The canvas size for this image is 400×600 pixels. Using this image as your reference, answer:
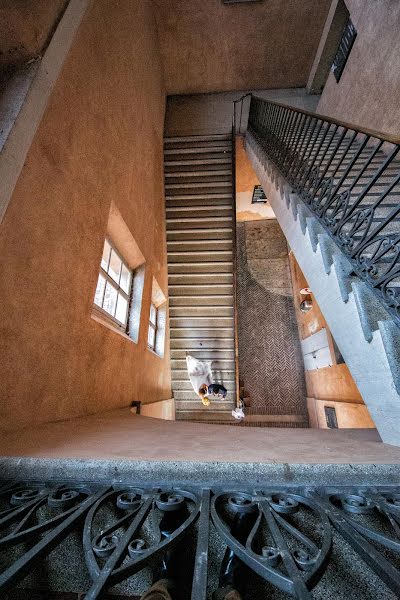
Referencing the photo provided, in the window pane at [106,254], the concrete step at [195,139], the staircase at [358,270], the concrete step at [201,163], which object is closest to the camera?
the staircase at [358,270]

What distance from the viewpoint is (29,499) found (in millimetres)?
927

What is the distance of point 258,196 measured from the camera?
8344 millimetres

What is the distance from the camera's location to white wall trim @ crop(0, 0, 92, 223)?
151 cm

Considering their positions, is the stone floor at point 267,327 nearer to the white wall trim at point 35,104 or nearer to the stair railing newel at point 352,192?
the stair railing newel at point 352,192

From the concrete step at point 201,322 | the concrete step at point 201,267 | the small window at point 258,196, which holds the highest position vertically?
the small window at point 258,196

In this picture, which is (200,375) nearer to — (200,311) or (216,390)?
(216,390)

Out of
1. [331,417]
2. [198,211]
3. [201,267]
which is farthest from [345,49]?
[331,417]

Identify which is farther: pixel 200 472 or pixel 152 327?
pixel 152 327

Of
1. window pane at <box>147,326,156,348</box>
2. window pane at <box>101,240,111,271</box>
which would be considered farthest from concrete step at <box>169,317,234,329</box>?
window pane at <box>101,240,111,271</box>

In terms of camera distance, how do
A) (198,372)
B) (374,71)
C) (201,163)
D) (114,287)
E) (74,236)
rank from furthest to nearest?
(201,163), (198,372), (374,71), (114,287), (74,236)

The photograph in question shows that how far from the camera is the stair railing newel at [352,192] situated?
6.08 ft

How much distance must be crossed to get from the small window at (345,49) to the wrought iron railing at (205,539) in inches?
299

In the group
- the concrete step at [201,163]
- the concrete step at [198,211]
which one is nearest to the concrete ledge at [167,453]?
the concrete step at [198,211]

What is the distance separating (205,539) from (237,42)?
387 inches
